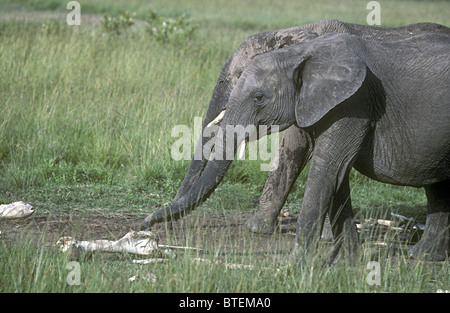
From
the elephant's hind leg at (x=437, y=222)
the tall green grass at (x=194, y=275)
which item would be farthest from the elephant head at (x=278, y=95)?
the elephant's hind leg at (x=437, y=222)

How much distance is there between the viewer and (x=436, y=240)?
19.5 feet

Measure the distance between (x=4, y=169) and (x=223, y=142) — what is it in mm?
3505

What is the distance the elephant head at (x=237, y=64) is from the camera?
5.78m

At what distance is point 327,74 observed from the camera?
500 centimetres

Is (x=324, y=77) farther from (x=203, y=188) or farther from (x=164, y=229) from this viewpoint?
(x=164, y=229)

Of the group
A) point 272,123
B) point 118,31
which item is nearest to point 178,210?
point 272,123

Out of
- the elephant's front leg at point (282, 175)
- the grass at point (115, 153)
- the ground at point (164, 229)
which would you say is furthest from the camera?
the elephant's front leg at point (282, 175)

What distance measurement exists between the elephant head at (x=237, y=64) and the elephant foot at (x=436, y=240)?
195 centimetres

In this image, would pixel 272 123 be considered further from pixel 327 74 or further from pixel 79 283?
pixel 79 283

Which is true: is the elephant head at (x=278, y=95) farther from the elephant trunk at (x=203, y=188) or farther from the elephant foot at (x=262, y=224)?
the elephant foot at (x=262, y=224)

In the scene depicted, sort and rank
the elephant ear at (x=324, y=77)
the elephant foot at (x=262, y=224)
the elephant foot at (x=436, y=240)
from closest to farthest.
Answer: the elephant ear at (x=324, y=77) → the elephant foot at (x=436, y=240) → the elephant foot at (x=262, y=224)

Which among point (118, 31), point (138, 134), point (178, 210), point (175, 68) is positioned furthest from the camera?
point (118, 31)

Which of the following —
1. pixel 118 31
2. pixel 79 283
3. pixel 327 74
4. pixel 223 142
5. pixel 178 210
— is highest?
pixel 118 31

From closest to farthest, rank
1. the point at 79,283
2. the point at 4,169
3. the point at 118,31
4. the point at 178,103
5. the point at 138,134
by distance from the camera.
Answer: the point at 79,283 < the point at 4,169 < the point at 138,134 < the point at 178,103 < the point at 118,31
